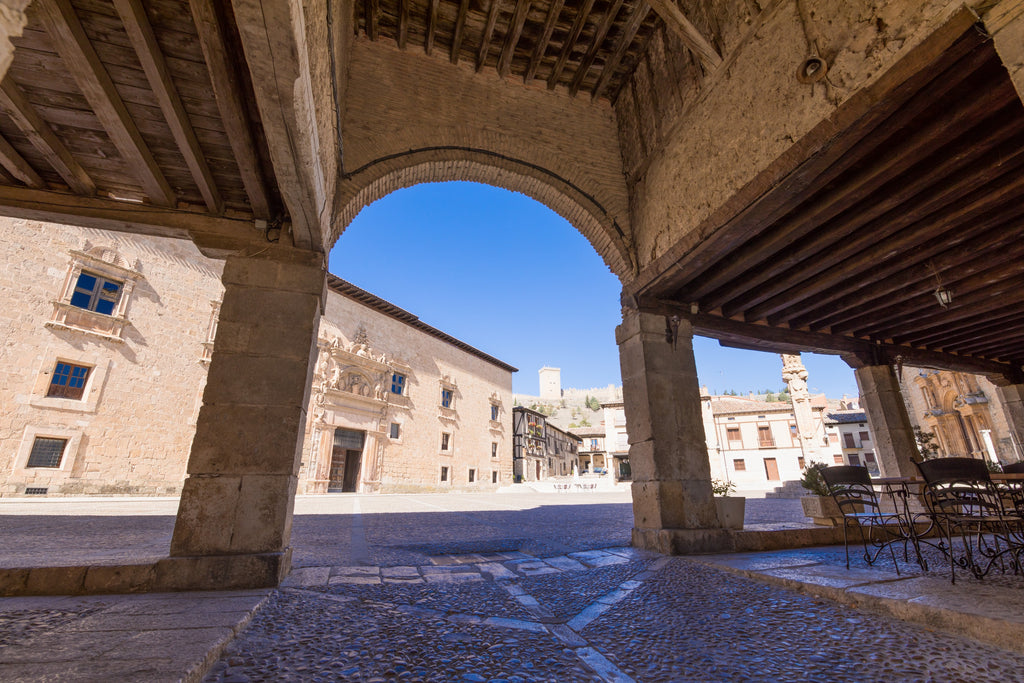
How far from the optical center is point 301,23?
1967mm

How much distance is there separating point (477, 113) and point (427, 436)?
61.8 feet

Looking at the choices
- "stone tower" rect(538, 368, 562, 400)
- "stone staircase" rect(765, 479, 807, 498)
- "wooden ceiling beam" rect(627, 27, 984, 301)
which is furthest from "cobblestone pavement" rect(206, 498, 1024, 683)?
"stone tower" rect(538, 368, 562, 400)

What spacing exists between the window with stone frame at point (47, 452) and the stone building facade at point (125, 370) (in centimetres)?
3

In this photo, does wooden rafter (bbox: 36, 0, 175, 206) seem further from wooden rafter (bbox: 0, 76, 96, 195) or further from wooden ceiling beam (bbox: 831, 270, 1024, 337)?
wooden ceiling beam (bbox: 831, 270, 1024, 337)

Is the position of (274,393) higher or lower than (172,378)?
lower

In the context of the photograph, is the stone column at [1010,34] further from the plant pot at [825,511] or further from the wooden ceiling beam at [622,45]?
the plant pot at [825,511]

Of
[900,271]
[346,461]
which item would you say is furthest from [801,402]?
[346,461]

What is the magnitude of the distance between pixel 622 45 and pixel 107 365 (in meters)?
15.9

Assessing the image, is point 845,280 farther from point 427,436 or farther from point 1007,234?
point 427,436

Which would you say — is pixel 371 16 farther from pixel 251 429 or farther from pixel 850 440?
pixel 850 440

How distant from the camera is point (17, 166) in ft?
11.0

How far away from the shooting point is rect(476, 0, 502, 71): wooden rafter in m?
4.88

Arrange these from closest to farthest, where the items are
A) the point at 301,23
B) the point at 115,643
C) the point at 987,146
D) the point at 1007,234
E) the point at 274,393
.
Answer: the point at 115,643 → the point at 301,23 → the point at 987,146 → the point at 274,393 → the point at 1007,234

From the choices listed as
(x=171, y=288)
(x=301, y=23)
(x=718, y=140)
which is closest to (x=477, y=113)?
(x=718, y=140)
